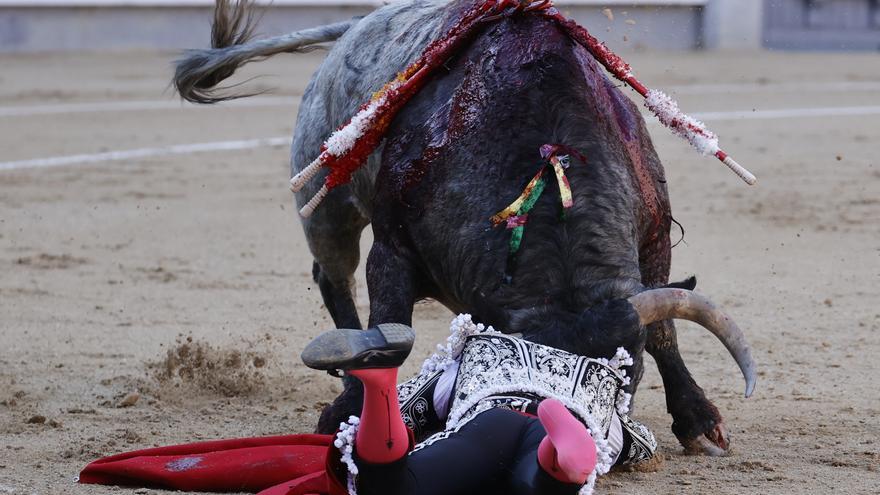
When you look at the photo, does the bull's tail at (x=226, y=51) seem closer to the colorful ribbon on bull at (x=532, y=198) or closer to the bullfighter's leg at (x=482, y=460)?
the colorful ribbon on bull at (x=532, y=198)

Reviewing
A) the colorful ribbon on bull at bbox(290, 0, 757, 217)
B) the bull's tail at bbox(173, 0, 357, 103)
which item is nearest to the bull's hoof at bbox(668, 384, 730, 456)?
the colorful ribbon on bull at bbox(290, 0, 757, 217)

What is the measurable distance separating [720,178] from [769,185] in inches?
16.1

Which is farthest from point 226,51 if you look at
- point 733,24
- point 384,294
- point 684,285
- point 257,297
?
point 733,24

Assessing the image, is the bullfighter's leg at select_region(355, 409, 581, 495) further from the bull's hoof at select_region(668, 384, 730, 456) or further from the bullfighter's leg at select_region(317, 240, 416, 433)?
the bull's hoof at select_region(668, 384, 730, 456)

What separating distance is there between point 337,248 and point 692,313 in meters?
1.89

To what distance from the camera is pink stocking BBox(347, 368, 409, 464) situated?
275cm

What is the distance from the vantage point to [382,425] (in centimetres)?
276

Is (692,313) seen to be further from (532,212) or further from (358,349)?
(358,349)

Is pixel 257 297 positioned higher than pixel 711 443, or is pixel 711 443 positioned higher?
pixel 711 443

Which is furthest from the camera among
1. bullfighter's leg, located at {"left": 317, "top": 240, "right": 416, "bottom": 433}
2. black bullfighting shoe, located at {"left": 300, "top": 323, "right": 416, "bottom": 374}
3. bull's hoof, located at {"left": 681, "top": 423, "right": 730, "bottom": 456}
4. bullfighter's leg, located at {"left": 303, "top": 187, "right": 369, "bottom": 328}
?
bullfighter's leg, located at {"left": 303, "top": 187, "right": 369, "bottom": 328}

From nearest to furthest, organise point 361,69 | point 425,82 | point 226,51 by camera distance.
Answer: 1. point 425,82
2. point 361,69
3. point 226,51

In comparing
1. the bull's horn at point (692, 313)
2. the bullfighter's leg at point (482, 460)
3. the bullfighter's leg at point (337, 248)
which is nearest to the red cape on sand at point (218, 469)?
the bullfighter's leg at point (482, 460)

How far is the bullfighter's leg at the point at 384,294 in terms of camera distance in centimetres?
359

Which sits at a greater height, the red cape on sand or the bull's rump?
the bull's rump
